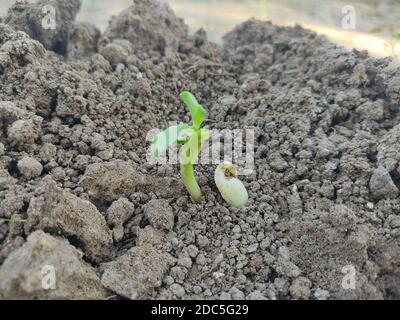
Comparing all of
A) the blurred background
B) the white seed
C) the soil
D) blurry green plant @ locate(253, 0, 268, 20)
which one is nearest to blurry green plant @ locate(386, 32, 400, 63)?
the blurred background

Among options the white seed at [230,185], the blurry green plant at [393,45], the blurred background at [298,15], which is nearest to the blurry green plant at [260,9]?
the blurred background at [298,15]

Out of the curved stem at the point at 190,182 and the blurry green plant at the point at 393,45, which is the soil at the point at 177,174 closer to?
the curved stem at the point at 190,182

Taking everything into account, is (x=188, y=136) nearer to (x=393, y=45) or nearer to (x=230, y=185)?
(x=230, y=185)

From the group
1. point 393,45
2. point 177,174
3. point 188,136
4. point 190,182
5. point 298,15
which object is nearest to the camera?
point 188,136

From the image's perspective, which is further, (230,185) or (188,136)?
(230,185)

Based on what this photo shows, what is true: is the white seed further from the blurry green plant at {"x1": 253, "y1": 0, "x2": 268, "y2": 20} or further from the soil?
the blurry green plant at {"x1": 253, "y1": 0, "x2": 268, "y2": 20}

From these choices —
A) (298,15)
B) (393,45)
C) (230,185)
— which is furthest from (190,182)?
(298,15)

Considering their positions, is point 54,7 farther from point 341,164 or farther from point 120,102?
point 341,164
